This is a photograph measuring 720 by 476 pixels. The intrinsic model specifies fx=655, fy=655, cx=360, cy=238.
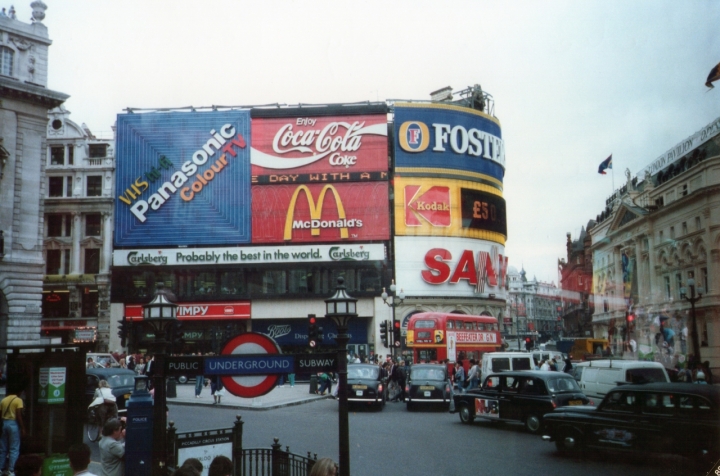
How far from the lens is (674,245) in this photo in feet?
62.3

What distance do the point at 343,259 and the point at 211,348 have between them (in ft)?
42.1

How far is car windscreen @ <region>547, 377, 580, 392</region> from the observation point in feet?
57.4

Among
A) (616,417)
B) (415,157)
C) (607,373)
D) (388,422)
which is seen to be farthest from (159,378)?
(415,157)

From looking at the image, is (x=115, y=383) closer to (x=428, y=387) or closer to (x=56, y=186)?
(x=428, y=387)

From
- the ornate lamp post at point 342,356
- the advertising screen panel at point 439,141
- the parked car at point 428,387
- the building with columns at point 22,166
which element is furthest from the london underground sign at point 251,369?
the advertising screen panel at point 439,141

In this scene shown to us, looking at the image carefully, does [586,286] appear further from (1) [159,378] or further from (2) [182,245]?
(1) [159,378]

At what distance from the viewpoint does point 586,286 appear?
75.7 meters

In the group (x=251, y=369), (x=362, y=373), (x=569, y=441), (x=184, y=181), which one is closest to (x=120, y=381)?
(x=362, y=373)

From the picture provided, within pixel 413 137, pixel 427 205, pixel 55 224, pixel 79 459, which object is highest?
pixel 413 137

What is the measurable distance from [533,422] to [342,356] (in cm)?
1042

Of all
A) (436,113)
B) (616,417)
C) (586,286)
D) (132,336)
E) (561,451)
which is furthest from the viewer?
(586,286)

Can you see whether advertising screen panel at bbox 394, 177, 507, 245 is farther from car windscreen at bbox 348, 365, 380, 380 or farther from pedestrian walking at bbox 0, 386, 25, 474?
pedestrian walking at bbox 0, 386, 25, 474

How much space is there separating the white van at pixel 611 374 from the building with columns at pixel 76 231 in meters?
38.6

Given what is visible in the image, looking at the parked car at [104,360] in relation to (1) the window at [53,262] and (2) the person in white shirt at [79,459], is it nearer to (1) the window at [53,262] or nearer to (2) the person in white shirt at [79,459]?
(1) the window at [53,262]
